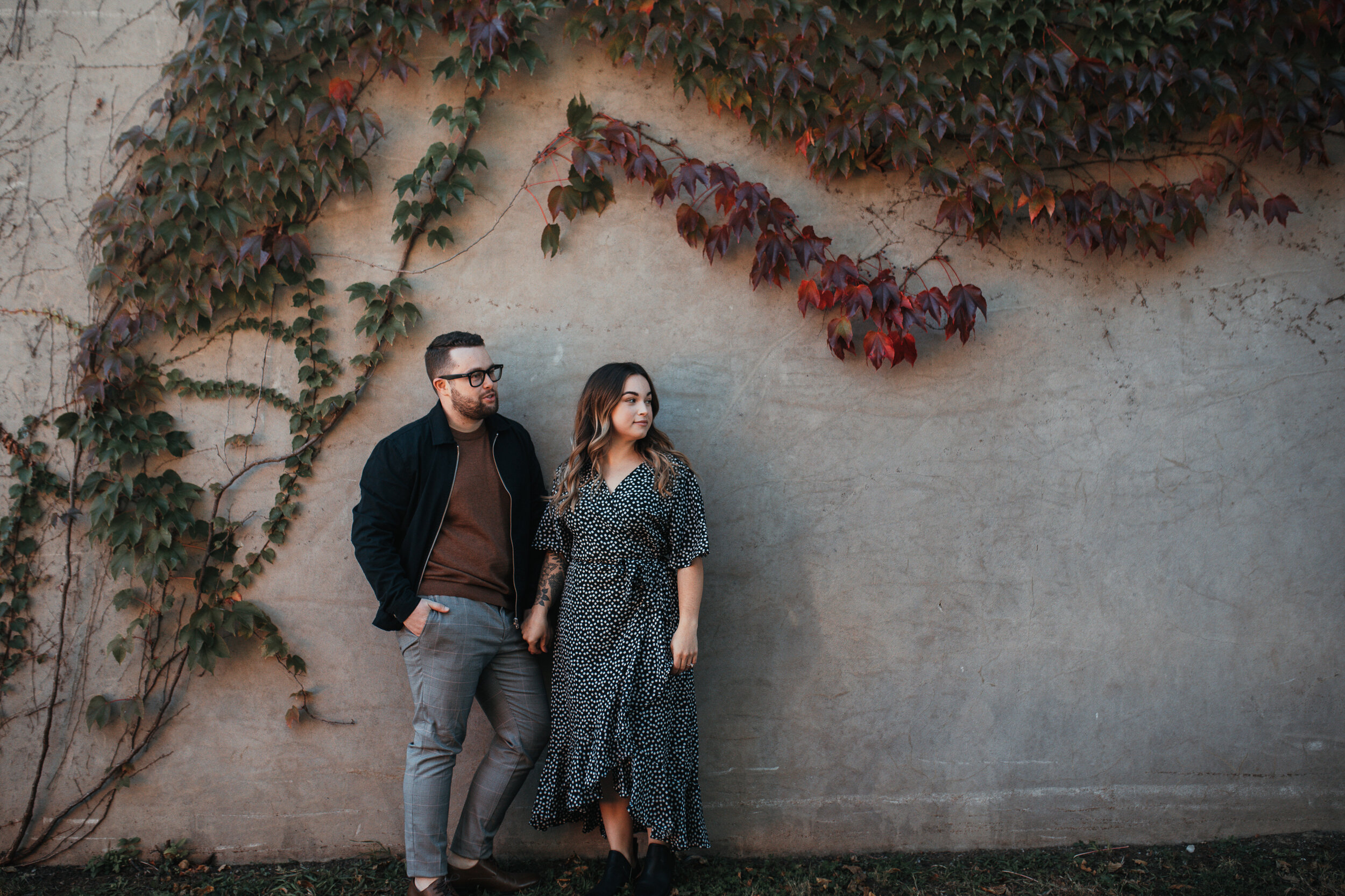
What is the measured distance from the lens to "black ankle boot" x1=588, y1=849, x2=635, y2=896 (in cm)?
276

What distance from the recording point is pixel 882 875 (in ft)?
9.79

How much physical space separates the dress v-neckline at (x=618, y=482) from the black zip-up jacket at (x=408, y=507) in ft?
1.00

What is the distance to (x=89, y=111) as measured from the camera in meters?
3.02

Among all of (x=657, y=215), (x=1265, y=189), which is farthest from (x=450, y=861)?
(x=1265, y=189)

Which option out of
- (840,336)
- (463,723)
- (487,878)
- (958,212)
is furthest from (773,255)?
(487,878)

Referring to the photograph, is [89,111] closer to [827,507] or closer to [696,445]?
[696,445]

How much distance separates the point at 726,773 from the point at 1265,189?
3026 mm

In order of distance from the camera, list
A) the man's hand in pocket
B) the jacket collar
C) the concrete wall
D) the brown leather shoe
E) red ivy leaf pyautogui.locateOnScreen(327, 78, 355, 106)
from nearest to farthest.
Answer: the man's hand in pocket
the jacket collar
the brown leather shoe
red ivy leaf pyautogui.locateOnScreen(327, 78, 355, 106)
the concrete wall

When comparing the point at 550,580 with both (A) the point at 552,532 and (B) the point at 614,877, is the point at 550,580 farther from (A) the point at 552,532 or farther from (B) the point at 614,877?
(B) the point at 614,877

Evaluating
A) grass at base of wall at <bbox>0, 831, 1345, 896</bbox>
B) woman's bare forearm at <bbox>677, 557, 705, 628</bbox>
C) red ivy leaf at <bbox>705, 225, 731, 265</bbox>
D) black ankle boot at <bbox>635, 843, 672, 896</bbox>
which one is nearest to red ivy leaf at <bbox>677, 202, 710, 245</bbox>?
red ivy leaf at <bbox>705, 225, 731, 265</bbox>

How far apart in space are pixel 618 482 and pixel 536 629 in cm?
60

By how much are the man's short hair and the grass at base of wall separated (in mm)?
1778

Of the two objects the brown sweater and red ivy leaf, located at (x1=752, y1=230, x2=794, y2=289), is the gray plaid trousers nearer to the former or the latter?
the brown sweater

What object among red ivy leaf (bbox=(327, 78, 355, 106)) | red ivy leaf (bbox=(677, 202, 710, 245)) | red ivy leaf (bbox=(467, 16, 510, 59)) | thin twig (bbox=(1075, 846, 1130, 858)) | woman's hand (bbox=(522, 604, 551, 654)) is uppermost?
red ivy leaf (bbox=(467, 16, 510, 59))
